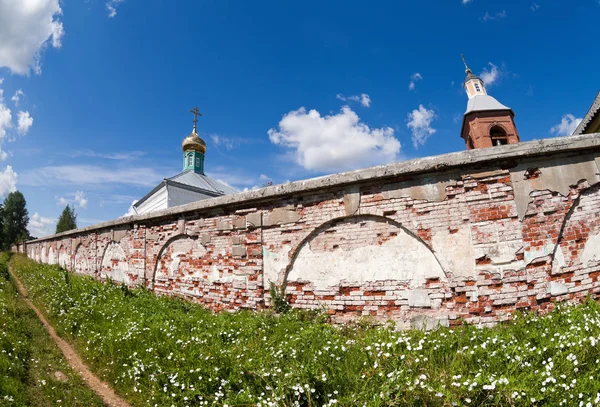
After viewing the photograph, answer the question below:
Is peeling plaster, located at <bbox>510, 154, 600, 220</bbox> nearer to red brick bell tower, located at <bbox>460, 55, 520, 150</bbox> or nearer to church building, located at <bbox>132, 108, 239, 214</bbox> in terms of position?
church building, located at <bbox>132, 108, 239, 214</bbox>

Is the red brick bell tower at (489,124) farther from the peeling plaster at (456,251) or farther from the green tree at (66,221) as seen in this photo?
the green tree at (66,221)

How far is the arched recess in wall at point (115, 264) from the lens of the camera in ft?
28.8

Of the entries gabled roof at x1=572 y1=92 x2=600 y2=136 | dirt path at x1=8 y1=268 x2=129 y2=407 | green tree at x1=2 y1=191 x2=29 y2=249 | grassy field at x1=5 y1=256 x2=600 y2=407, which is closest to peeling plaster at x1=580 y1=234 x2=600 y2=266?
grassy field at x1=5 y1=256 x2=600 y2=407

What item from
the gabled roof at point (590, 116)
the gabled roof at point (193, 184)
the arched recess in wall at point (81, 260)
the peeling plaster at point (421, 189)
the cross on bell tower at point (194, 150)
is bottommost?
the arched recess in wall at point (81, 260)

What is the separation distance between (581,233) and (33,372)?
7.46m

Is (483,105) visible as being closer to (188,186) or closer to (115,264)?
(188,186)

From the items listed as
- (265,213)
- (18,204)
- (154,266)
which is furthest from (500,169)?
(18,204)

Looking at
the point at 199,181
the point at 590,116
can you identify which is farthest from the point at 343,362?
the point at 199,181

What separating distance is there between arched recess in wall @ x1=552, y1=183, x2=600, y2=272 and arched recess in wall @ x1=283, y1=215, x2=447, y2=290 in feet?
5.05

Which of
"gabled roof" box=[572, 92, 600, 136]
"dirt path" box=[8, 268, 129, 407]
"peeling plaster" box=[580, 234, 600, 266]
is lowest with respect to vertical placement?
"dirt path" box=[8, 268, 129, 407]

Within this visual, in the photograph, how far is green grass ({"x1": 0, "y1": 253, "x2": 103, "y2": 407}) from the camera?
3377mm

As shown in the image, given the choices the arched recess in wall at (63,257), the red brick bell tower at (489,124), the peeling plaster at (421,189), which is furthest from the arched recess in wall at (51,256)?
the red brick bell tower at (489,124)

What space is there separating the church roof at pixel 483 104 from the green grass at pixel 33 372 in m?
24.5

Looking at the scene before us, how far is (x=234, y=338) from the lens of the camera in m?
4.17
